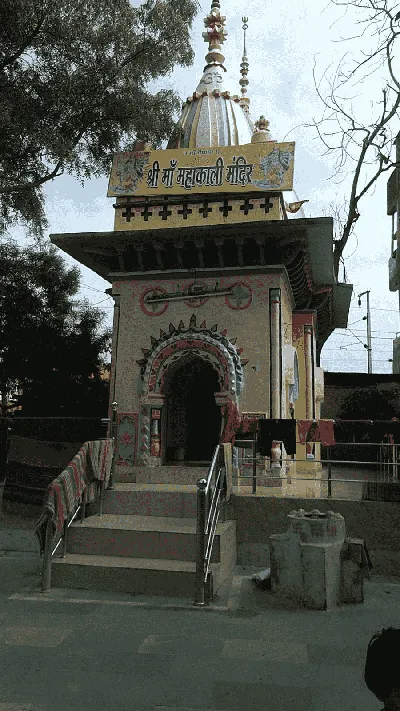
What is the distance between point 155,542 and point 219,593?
1.12m

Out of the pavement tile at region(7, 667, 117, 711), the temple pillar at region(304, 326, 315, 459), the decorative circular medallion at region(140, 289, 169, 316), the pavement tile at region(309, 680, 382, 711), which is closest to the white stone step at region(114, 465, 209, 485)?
the decorative circular medallion at region(140, 289, 169, 316)

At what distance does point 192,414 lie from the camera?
48.3 ft

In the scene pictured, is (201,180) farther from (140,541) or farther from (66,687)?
(66,687)

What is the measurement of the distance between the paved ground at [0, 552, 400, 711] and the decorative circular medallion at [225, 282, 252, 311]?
20.6 feet

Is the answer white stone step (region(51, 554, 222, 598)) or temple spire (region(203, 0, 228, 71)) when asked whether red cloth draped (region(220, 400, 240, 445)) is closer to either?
white stone step (region(51, 554, 222, 598))

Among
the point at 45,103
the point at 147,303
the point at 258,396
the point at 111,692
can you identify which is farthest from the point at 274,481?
the point at 45,103

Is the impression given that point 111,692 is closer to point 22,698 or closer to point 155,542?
point 22,698

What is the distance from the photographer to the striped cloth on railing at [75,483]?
7048 mm

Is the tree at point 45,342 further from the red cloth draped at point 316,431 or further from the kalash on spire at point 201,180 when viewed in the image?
the red cloth draped at point 316,431

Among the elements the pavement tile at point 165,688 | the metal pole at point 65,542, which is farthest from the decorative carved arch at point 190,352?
the pavement tile at point 165,688

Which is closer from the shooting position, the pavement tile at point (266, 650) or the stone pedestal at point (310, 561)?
the pavement tile at point (266, 650)

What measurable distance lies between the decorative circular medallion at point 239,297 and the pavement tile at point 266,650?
7669 millimetres

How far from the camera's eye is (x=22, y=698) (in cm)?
418

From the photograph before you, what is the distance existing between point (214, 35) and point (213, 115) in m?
3.07
